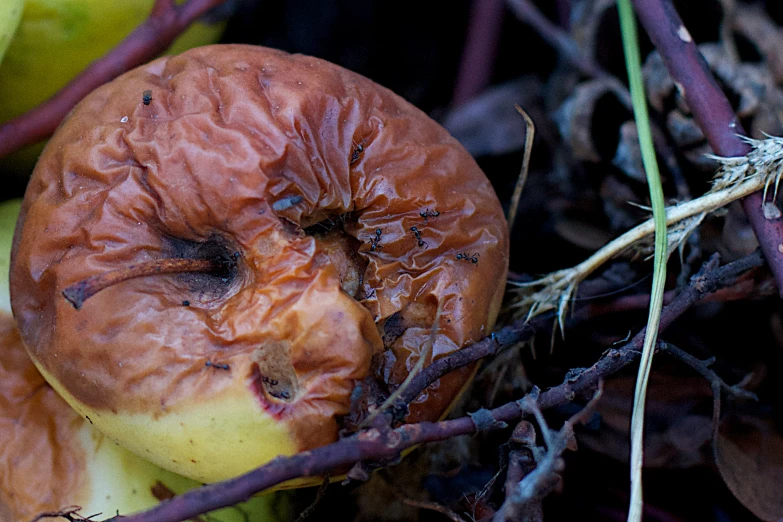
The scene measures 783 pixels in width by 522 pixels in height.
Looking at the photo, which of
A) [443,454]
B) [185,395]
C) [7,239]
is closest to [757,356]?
[443,454]

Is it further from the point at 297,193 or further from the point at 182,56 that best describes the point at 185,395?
the point at 182,56

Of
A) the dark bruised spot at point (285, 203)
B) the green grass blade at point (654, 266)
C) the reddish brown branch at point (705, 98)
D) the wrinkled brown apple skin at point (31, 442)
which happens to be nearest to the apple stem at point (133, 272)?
the dark bruised spot at point (285, 203)

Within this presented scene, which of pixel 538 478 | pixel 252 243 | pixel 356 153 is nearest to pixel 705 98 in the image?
pixel 356 153

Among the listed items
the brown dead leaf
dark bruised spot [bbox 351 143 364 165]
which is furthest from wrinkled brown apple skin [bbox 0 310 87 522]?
the brown dead leaf

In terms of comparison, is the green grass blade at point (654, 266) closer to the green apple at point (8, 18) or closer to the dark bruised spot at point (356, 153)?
the dark bruised spot at point (356, 153)

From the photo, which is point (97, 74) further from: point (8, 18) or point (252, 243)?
point (252, 243)

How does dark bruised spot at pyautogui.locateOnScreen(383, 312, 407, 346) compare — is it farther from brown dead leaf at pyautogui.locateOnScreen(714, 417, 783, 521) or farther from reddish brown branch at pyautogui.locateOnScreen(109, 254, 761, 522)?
brown dead leaf at pyautogui.locateOnScreen(714, 417, 783, 521)
